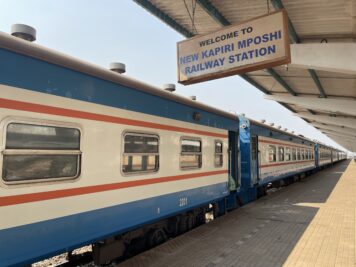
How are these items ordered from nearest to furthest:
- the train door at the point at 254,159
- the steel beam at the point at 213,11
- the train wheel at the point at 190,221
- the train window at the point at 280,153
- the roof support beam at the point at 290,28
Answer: the train wheel at the point at 190,221
the roof support beam at the point at 290,28
the steel beam at the point at 213,11
the train door at the point at 254,159
the train window at the point at 280,153

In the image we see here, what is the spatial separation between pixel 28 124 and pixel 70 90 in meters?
0.79

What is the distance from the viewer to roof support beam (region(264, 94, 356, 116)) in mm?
21580

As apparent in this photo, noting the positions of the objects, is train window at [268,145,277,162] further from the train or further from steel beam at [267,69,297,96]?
the train

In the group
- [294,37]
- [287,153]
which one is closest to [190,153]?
[294,37]

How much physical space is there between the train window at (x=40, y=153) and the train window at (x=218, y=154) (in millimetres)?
4964

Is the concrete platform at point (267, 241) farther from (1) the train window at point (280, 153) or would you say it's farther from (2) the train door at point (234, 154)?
(1) the train window at point (280, 153)

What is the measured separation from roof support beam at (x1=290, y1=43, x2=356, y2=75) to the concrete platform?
541cm

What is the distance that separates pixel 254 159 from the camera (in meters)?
12.1

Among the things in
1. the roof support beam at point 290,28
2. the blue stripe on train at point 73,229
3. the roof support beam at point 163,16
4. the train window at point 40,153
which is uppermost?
the roof support beam at point 163,16

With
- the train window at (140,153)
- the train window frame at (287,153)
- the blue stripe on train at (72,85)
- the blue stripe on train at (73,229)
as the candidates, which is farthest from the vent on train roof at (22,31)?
the train window frame at (287,153)

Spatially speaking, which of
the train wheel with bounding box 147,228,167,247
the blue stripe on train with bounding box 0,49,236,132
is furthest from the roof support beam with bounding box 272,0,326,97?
the train wheel with bounding box 147,228,167,247

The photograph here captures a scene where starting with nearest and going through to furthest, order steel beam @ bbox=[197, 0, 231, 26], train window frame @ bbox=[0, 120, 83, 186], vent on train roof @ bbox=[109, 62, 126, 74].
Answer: train window frame @ bbox=[0, 120, 83, 186], vent on train roof @ bbox=[109, 62, 126, 74], steel beam @ bbox=[197, 0, 231, 26]

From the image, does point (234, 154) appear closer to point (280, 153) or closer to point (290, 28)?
point (290, 28)

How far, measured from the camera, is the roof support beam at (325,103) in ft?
70.8
